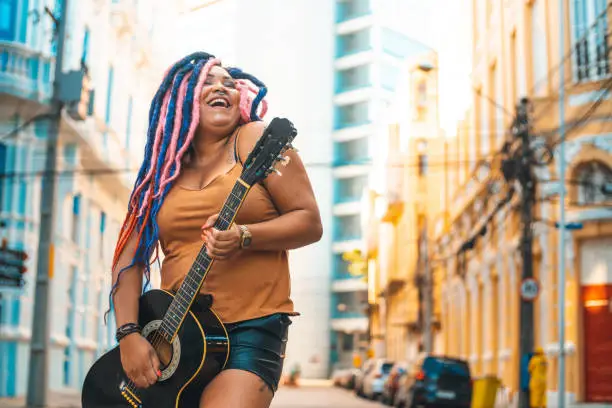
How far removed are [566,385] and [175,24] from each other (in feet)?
57.3

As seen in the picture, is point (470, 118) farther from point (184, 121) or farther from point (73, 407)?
point (184, 121)

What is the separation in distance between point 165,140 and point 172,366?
0.57 metres

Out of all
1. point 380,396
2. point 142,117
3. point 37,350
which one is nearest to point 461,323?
point 380,396

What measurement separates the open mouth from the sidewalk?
932cm

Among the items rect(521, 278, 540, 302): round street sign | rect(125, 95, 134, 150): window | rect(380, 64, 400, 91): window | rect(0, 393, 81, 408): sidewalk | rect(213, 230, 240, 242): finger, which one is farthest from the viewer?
rect(521, 278, 540, 302): round street sign

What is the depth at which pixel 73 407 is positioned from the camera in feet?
42.0

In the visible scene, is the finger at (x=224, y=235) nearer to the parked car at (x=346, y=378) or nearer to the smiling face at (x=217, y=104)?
the smiling face at (x=217, y=104)

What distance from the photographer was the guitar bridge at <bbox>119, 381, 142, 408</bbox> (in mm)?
2787

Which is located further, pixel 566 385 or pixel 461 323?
pixel 461 323

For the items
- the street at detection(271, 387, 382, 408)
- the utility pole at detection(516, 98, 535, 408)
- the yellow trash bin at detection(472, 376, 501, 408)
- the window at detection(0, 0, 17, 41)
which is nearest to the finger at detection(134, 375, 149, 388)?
the window at detection(0, 0, 17, 41)

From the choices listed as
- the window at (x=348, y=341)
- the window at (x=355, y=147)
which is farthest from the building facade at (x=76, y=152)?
the window at (x=348, y=341)

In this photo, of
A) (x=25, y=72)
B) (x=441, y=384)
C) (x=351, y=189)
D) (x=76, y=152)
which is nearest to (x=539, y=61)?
(x=441, y=384)

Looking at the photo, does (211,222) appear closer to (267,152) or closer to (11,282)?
(267,152)

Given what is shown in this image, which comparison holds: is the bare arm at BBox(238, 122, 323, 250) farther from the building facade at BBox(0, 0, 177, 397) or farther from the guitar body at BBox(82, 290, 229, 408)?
the building facade at BBox(0, 0, 177, 397)
